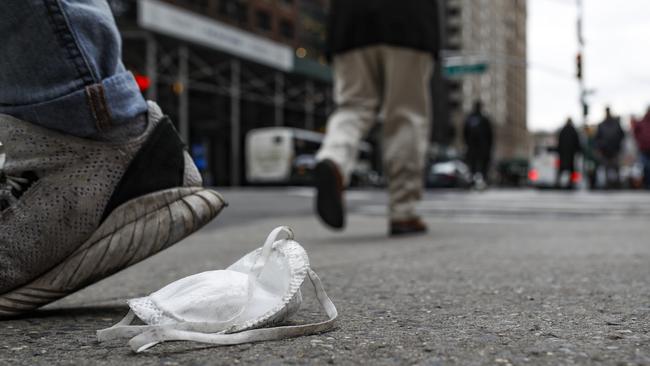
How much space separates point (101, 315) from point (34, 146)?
0.43 metres

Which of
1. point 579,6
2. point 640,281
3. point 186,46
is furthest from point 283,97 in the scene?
point 640,281

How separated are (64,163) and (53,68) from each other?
22 centimetres

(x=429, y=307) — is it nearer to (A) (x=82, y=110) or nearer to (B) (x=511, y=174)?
(A) (x=82, y=110)

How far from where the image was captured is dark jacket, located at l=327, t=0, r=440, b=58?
4.32m

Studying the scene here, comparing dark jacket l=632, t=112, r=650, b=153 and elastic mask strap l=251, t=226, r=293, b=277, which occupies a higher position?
dark jacket l=632, t=112, r=650, b=153

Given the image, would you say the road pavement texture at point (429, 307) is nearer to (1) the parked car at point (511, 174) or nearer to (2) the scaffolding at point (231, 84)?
(2) the scaffolding at point (231, 84)

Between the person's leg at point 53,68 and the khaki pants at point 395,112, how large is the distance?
2.55 metres

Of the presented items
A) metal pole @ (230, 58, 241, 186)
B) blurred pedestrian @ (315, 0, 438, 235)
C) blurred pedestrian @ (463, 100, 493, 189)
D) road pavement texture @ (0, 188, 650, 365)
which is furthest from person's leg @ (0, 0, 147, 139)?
metal pole @ (230, 58, 241, 186)

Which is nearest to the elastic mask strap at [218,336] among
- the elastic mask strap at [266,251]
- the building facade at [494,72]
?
the elastic mask strap at [266,251]

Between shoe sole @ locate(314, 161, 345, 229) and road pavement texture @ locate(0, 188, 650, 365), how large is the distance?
0.49ft

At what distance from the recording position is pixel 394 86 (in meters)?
4.33

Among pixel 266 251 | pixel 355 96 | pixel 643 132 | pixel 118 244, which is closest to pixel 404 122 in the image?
pixel 355 96

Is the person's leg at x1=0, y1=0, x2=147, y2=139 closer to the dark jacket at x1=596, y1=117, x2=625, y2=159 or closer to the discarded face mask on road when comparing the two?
the discarded face mask on road

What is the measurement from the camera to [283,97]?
36.6 metres
